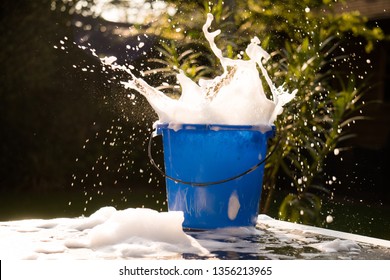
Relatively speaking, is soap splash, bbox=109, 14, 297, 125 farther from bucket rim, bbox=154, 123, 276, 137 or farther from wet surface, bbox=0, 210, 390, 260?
wet surface, bbox=0, 210, 390, 260

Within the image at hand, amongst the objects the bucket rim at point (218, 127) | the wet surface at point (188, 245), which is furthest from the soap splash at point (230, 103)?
the wet surface at point (188, 245)

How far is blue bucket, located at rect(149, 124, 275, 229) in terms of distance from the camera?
8.23 ft

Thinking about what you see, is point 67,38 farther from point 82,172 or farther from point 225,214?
point 225,214

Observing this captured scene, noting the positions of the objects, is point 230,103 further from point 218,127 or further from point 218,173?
point 218,173

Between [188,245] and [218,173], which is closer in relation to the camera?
[188,245]

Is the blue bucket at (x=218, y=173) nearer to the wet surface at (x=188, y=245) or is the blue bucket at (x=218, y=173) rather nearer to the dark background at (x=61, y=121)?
the wet surface at (x=188, y=245)

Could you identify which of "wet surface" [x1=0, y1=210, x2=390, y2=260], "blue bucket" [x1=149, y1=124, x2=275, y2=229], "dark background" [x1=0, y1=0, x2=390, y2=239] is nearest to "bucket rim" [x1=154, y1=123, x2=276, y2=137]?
"blue bucket" [x1=149, y1=124, x2=275, y2=229]

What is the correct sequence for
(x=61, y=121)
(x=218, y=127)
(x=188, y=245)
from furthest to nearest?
(x=61, y=121) < (x=218, y=127) < (x=188, y=245)

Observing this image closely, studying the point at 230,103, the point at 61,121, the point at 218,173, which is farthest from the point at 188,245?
the point at 61,121

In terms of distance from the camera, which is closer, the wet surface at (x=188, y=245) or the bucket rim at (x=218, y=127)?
the wet surface at (x=188, y=245)

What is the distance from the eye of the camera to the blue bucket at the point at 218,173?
8.23 feet

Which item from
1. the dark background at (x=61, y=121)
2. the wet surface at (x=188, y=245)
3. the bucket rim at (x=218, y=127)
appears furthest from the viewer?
the dark background at (x=61, y=121)

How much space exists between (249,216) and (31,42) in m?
5.82

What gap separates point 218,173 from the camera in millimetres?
2508
